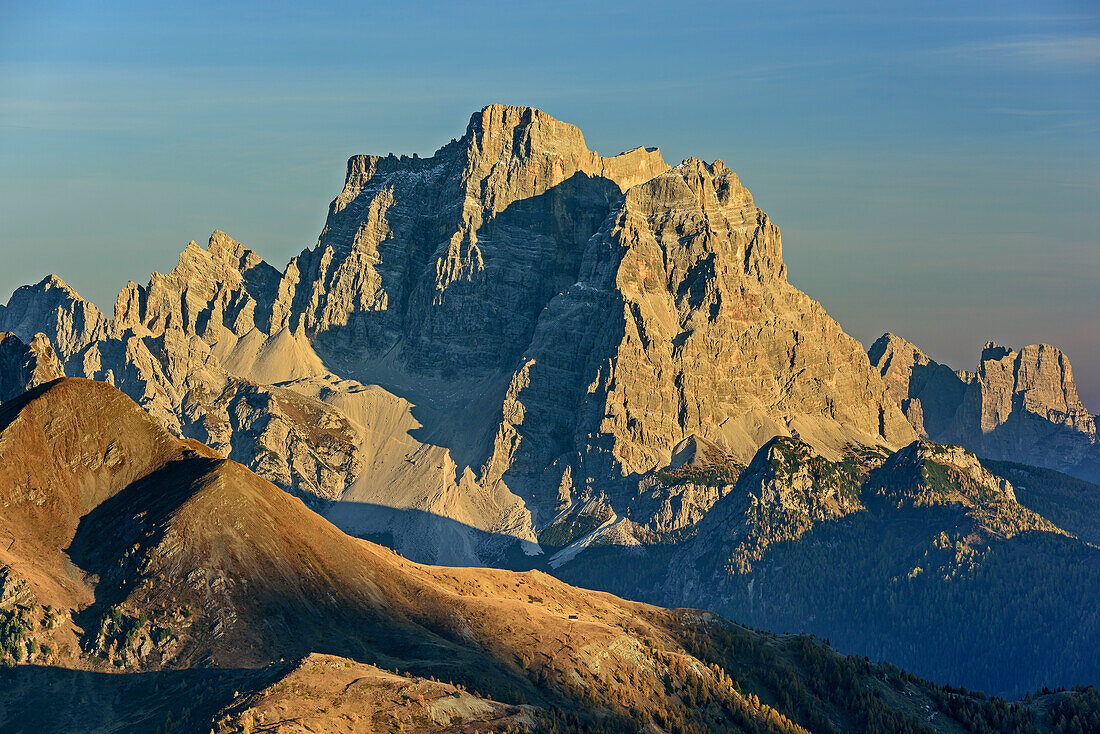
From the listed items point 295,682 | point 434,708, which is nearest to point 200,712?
point 295,682

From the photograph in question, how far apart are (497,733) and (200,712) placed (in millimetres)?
36342

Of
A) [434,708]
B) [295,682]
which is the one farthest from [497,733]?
[295,682]

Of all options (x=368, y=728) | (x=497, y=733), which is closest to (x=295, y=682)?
(x=368, y=728)

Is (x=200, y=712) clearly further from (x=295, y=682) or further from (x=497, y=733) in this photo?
(x=497, y=733)

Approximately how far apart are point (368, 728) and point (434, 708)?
10254 mm

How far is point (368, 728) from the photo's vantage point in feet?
629

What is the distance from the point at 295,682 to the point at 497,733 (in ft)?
82.7

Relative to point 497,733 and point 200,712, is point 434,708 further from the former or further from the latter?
point 200,712

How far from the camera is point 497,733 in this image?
196375 mm

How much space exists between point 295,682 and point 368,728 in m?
10.8

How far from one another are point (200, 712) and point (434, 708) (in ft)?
93.4

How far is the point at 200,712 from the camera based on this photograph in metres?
197

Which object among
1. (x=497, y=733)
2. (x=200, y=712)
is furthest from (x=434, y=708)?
(x=200, y=712)

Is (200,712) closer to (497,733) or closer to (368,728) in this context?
(368,728)
